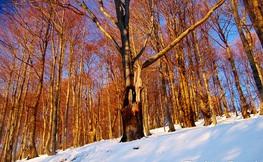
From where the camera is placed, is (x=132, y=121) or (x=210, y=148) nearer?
(x=210, y=148)

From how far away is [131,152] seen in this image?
282 cm

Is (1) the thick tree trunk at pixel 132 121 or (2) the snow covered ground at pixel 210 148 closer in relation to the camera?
(2) the snow covered ground at pixel 210 148

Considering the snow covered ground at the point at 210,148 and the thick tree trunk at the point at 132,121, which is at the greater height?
the thick tree trunk at the point at 132,121

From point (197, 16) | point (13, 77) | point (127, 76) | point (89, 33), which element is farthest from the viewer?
point (13, 77)

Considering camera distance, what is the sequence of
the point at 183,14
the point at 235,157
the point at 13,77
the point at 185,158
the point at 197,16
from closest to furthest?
the point at 235,157 < the point at 185,158 < the point at 183,14 < the point at 197,16 < the point at 13,77

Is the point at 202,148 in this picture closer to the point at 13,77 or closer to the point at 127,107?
the point at 127,107

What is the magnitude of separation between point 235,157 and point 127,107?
2763 millimetres

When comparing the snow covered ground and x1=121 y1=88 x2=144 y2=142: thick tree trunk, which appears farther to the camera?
x1=121 y1=88 x2=144 y2=142: thick tree trunk

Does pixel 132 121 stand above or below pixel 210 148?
above

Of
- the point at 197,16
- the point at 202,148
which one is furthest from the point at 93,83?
the point at 202,148

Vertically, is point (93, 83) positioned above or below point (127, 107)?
above

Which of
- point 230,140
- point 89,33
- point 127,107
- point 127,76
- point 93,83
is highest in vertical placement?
point 89,33

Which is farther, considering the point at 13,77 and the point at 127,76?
the point at 13,77

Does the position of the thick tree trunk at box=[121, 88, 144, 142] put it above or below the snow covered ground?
above
